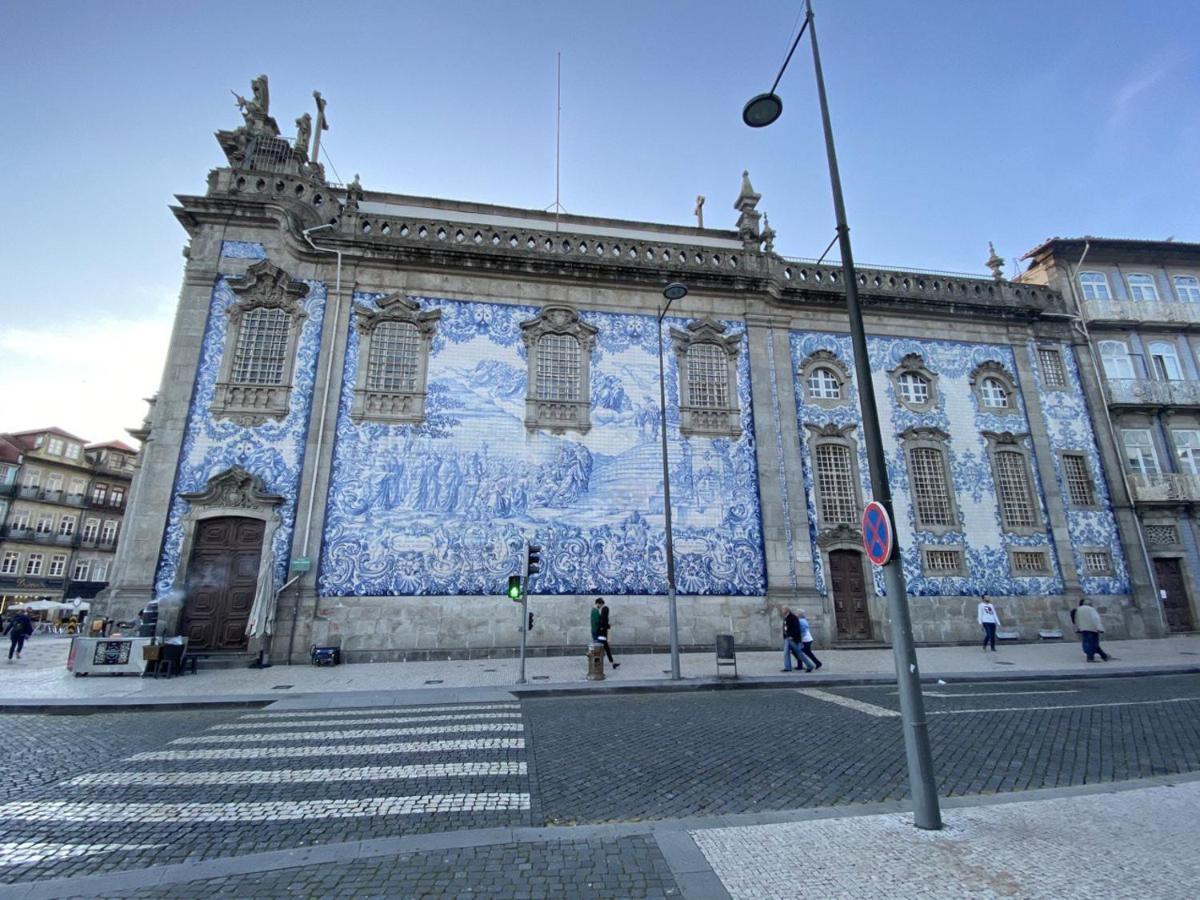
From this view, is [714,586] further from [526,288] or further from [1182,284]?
[1182,284]

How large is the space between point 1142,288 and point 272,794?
31696 mm

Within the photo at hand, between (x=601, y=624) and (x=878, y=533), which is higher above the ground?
(x=878, y=533)

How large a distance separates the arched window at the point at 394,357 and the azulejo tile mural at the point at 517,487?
0.54m

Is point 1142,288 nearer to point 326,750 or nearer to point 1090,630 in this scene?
point 1090,630

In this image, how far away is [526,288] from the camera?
17922mm

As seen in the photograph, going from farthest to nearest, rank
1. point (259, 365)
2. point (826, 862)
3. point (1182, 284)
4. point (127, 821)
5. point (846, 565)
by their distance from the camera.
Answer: point (1182, 284) < point (846, 565) < point (259, 365) < point (127, 821) < point (826, 862)

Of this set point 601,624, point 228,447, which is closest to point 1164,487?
point 601,624

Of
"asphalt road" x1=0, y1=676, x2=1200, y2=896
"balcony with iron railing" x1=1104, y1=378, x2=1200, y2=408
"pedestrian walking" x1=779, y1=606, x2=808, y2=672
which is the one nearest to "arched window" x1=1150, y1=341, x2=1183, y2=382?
"balcony with iron railing" x1=1104, y1=378, x2=1200, y2=408

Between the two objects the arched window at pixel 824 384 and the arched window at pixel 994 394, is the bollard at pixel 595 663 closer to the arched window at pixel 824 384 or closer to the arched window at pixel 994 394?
the arched window at pixel 824 384

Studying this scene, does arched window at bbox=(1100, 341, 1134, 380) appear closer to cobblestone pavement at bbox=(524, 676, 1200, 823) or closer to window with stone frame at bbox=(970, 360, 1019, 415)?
window with stone frame at bbox=(970, 360, 1019, 415)

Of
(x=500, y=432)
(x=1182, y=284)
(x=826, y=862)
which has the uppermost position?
(x=1182, y=284)

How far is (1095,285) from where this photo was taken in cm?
2238

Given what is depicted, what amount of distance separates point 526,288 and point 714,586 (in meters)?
10.8

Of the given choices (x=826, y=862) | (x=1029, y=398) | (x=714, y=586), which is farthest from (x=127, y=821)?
(x=1029, y=398)
